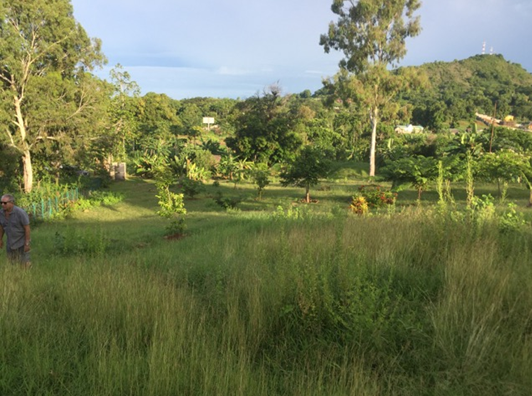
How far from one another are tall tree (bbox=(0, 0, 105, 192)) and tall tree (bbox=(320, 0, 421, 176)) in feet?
60.3

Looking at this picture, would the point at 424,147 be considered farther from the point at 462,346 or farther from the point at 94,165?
the point at 462,346

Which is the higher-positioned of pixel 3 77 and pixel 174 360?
pixel 3 77

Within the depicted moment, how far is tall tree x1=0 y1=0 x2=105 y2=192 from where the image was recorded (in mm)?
18578

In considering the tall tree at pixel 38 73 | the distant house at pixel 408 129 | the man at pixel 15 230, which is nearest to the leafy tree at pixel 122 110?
the tall tree at pixel 38 73

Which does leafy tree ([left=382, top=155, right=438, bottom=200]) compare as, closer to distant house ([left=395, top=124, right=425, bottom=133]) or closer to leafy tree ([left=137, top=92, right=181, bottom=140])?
leafy tree ([left=137, top=92, right=181, bottom=140])

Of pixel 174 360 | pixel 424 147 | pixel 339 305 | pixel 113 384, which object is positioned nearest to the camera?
pixel 113 384

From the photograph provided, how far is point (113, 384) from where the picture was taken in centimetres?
239

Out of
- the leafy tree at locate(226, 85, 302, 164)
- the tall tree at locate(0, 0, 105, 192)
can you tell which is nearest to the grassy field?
the tall tree at locate(0, 0, 105, 192)

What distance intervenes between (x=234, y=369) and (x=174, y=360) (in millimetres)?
424

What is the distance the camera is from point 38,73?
2091 centimetres

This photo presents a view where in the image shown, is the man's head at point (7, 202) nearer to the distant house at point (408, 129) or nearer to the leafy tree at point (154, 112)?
the leafy tree at point (154, 112)

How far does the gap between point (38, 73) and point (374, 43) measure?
75.6 ft

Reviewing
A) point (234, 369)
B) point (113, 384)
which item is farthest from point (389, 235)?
point (113, 384)

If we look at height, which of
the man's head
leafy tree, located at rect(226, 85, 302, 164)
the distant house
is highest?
the distant house
